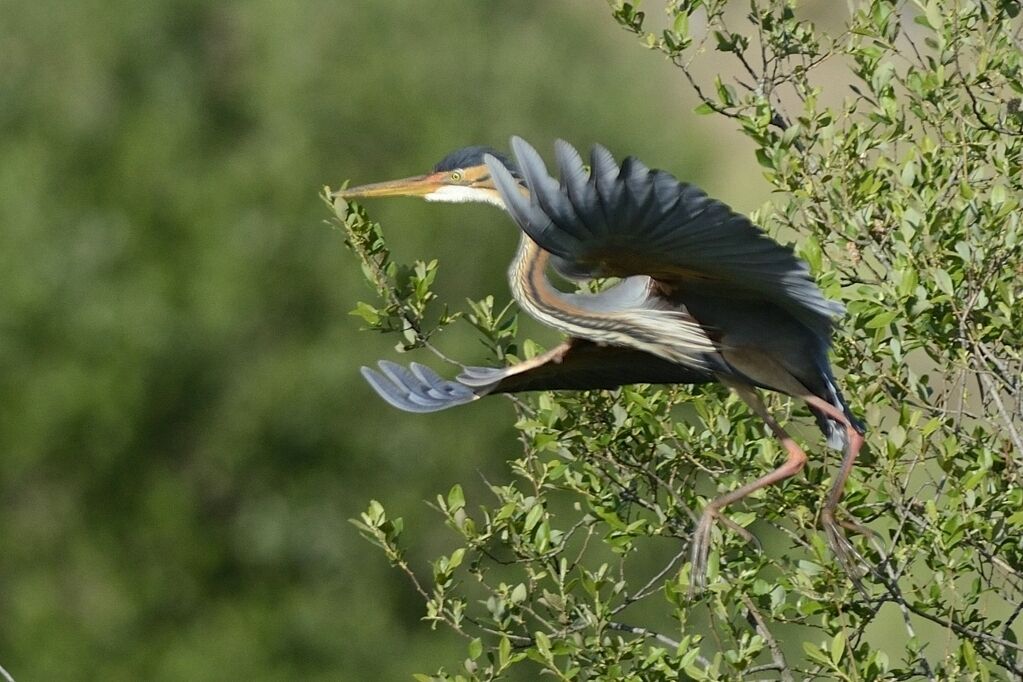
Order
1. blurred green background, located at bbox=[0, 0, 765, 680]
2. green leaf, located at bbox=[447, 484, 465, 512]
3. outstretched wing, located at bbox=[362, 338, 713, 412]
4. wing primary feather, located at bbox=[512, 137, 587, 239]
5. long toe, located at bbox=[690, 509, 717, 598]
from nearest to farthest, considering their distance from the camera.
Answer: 1. wing primary feather, located at bbox=[512, 137, 587, 239]
2. long toe, located at bbox=[690, 509, 717, 598]
3. green leaf, located at bbox=[447, 484, 465, 512]
4. outstretched wing, located at bbox=[362, 338, 713, 412]
5. blurred green background, located at bbox=[0, 0, 765, 680]

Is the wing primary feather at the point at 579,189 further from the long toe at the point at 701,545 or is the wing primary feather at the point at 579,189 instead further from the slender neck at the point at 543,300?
the long toe at the point at 701,545

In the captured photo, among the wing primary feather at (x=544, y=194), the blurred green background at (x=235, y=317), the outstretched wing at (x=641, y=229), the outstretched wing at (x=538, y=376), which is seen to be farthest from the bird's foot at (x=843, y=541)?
the blurred green background at (x=235, y=317)

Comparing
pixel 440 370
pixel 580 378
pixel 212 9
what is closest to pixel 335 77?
pixel 212 9

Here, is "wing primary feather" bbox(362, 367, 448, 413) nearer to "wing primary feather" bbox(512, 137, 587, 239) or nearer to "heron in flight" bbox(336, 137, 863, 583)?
"heron in flight" bbox(336, 137, 863, 583)

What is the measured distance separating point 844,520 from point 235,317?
11491 mm

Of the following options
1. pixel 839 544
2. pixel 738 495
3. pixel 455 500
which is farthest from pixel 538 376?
pixel 839 544

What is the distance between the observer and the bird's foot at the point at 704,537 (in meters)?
3.21

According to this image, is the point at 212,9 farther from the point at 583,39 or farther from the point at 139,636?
the point at 139,636

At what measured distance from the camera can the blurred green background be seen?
13.4m

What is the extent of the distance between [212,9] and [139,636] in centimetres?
611

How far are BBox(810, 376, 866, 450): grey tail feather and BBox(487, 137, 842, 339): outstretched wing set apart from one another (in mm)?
243

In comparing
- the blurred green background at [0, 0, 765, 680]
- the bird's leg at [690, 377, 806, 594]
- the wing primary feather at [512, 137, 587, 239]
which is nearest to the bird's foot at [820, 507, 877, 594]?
the bird's leg at [690, 377, 806, 594]

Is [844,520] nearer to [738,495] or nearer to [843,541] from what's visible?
[843,541]

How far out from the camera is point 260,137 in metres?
15.2
